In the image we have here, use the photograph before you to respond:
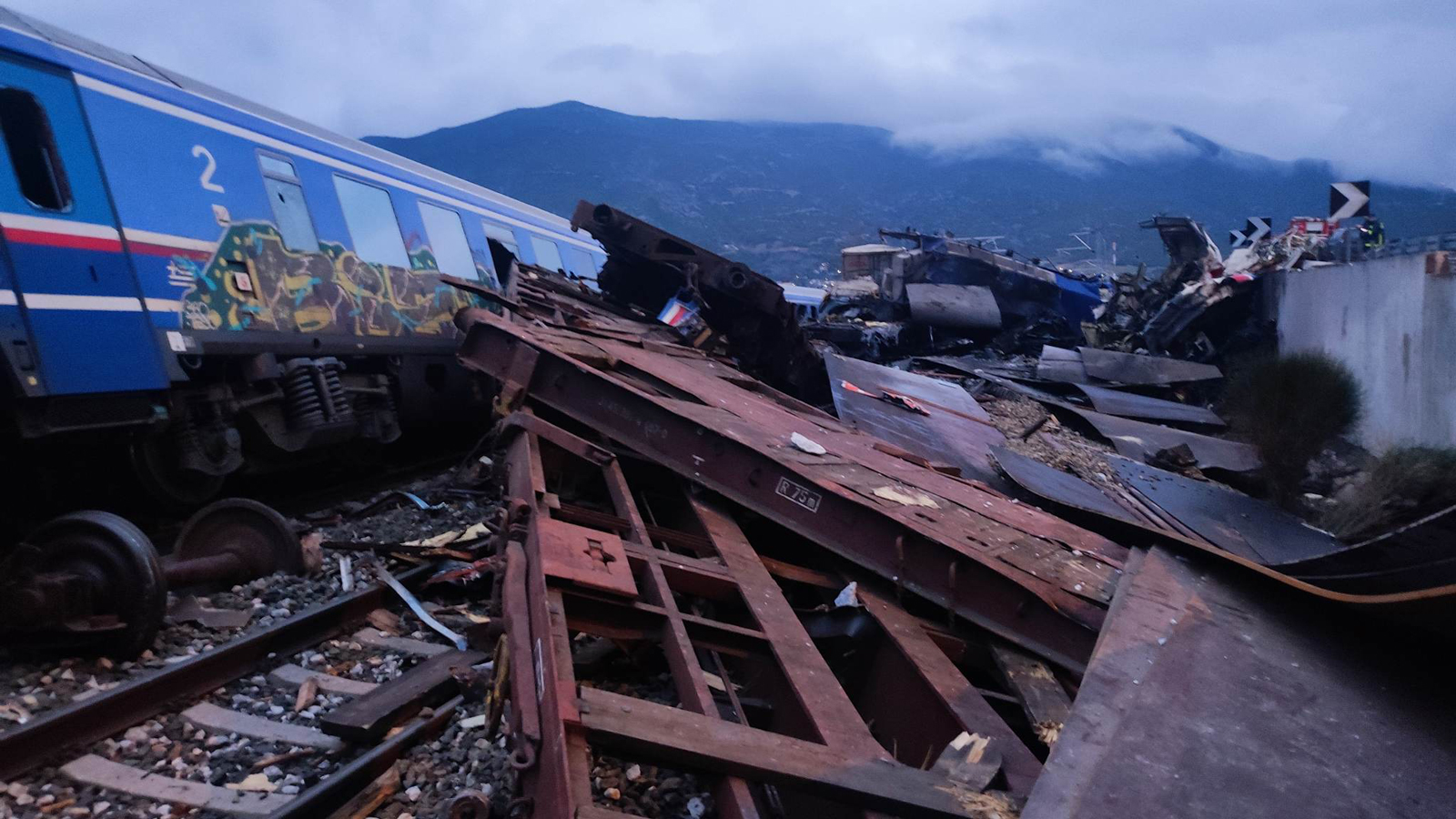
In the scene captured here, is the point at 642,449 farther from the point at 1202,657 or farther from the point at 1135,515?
the point at 1135,515

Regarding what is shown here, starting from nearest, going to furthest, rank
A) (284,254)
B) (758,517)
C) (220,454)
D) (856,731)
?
(856,731), (758,517), (220,454), (284,254)

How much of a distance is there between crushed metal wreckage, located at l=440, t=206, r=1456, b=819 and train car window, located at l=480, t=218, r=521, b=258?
5914 mm

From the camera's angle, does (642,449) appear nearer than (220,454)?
Yes

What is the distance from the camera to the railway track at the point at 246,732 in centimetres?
286

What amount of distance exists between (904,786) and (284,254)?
6.79 meters

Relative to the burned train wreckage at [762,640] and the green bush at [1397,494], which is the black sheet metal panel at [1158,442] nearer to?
the green bush at [1397,494]

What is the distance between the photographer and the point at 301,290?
23.2 ft

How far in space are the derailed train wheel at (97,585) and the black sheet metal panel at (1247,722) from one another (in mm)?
3785

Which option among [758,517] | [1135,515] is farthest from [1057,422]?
[758,517]

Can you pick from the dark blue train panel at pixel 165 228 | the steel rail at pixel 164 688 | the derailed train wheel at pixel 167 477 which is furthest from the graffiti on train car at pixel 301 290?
the steel rail at pixel 164 688

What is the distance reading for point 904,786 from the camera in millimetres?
1861

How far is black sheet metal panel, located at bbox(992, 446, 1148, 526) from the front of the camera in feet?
17.9

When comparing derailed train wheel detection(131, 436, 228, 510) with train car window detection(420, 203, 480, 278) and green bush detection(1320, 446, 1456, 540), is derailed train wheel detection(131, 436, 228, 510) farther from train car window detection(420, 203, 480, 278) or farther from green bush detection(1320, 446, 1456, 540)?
green bush detection(1320, 446, 1456, 540)

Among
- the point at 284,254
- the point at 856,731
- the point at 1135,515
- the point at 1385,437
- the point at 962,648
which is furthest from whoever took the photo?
the point at 1385,437
